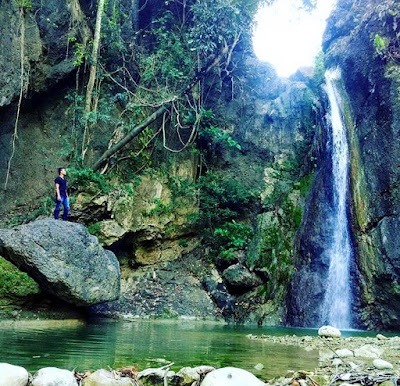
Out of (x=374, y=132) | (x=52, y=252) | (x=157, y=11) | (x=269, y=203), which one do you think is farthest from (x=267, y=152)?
(x=52, y=252)

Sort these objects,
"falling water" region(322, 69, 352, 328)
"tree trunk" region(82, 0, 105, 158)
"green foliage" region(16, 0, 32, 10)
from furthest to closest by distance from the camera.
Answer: "tree trunk" region(82, 0, 105, 158)
"falling water" region(322, 69, 352, 328)
"green foliage" region(16, 0, 32, 10)

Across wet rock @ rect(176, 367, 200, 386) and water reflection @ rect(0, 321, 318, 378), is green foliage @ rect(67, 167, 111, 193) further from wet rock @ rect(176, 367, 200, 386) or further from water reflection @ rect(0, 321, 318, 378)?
wet rock @ rect(176, 367, 200, 386)

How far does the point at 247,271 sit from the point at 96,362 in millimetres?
9980

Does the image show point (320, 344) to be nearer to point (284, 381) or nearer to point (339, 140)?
point (284, 381)

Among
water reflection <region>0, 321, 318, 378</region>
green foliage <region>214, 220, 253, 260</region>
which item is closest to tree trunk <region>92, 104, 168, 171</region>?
green foliage <region>214, 220, 253, 260</region>

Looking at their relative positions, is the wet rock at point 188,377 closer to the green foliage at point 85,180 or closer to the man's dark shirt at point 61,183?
the man's dark shirt at point 61,183

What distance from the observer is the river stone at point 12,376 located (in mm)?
3225

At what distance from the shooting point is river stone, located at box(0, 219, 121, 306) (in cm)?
933

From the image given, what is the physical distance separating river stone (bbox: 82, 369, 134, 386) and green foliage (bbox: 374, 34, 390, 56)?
1595 centimetres

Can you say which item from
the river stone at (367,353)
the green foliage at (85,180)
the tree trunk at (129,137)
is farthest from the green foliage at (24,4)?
the river stone at (367,353)

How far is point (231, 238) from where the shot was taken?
15.3 meters

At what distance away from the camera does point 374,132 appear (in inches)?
606

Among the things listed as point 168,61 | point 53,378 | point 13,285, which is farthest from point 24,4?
point 53,378

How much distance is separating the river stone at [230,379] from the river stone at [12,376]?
140cm
